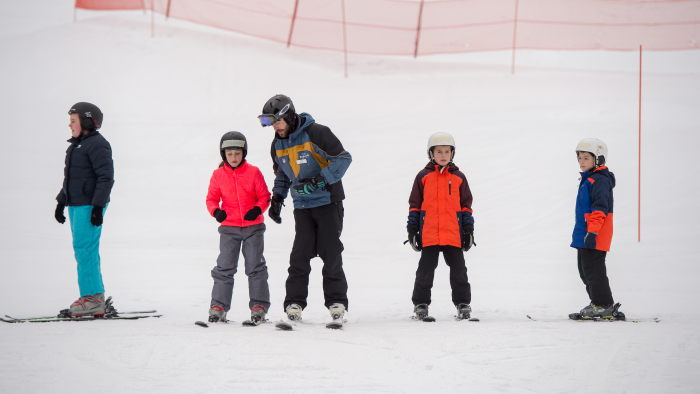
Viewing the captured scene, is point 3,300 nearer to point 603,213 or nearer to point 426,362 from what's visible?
point 426,362

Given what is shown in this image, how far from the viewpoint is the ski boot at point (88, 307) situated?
5.03 metres

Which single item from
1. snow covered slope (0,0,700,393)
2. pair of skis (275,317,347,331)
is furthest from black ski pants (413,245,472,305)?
pair of skis (275,317,347,331)

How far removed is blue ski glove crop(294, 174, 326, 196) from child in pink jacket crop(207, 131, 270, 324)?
0.47m

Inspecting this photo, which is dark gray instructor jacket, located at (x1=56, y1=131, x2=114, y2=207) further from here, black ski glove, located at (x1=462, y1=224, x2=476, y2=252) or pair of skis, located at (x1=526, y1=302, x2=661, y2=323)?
pair of skis, located at (x1=526, y1=302, x2=661, y2=323)

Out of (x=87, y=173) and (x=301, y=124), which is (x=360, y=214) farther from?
(x=87, y=173)

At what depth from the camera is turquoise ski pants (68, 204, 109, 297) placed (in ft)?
16.9

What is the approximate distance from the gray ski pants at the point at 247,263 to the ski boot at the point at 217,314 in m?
0.06

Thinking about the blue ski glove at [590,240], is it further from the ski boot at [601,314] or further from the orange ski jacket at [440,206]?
the orange ski jacket at [440,206]

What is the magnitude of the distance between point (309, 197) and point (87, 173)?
6.61 feet

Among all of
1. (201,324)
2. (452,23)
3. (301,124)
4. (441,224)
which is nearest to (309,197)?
(301,124)

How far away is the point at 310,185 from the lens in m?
4.64

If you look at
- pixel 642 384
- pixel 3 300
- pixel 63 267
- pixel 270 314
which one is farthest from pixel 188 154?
pixel 642 384

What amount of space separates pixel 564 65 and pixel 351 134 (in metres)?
8.34

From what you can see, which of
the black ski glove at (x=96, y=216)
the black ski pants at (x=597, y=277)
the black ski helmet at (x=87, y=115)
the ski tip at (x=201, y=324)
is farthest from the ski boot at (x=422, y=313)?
the black ski helmet at (x=87, y=115)
